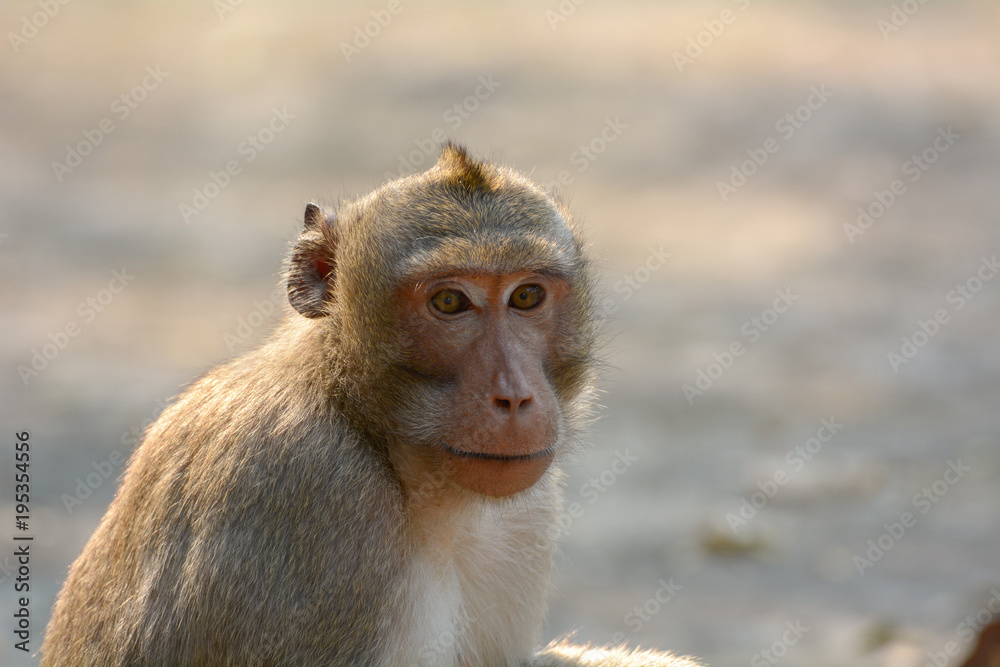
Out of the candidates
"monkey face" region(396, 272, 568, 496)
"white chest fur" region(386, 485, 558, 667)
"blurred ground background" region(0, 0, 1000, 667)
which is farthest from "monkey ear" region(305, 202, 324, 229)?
"blurred ground background" region(0, 0, 1000, 667)

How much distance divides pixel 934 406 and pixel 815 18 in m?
7.82

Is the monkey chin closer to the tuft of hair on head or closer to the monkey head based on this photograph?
the monkey head

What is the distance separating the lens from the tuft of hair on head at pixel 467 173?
177 inches

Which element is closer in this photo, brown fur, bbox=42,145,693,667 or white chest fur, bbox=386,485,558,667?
brown fur, bbox=42,145,693,667

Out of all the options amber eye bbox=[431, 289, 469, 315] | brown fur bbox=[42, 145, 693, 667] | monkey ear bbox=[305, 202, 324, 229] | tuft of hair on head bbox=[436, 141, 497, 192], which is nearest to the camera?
brown fur bbox=[42, 145, 693, 667]

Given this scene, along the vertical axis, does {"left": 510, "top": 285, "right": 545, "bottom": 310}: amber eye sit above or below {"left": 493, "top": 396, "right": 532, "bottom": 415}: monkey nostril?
above

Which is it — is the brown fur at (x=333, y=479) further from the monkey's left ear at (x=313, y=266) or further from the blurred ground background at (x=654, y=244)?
the blurred ground background at (x=654, y=244)

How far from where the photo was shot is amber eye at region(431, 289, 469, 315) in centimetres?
425

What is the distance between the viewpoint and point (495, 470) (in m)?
4.07

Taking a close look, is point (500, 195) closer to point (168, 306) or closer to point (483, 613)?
point (483, 613)

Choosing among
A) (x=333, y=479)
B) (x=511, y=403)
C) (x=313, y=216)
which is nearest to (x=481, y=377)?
(x=511, y=403)

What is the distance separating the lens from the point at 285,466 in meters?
4.12

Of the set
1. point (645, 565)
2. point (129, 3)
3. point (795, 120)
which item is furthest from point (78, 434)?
point (129, 3)

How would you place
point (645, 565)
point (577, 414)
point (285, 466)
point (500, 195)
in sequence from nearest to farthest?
point (285, 466) < point (500, 195) < point (577, 414) < point (645, 565)
